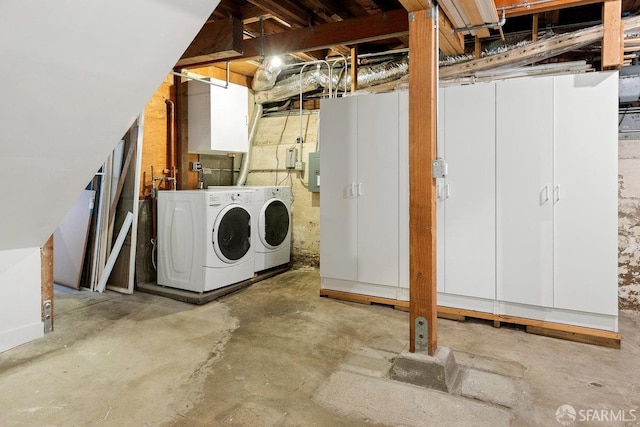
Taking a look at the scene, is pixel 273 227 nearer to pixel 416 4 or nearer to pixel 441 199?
pixel 441 199

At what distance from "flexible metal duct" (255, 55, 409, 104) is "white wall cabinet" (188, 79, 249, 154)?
49 cm

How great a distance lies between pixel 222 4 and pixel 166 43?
155cm

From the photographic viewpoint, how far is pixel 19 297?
9.05 ft

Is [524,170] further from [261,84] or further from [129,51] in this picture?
[261,84]

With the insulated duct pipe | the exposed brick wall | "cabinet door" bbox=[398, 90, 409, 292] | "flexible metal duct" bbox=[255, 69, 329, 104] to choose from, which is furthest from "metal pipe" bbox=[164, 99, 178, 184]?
the exposed brick wall

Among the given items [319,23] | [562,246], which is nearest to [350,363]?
[562,246]

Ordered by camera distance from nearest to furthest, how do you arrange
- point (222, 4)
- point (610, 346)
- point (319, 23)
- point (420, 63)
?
point (420, 63), point (610, 346), point (222, 4), point (319, 23)

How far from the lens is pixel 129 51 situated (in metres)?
1.90

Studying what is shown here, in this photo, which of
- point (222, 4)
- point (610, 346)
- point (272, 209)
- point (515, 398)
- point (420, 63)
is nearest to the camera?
point (515, 398)

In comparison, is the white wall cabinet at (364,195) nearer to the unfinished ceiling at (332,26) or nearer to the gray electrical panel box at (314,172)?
the unfinished ceiling at (332,26)

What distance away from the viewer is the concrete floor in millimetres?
1949

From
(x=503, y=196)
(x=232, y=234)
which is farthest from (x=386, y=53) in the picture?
(x=232, y=234)

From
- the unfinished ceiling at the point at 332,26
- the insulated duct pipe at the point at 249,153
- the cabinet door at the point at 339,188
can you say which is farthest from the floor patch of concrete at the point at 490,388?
the insulated duct pipe at the point at 249,153

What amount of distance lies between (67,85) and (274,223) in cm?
295
